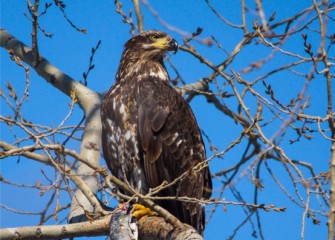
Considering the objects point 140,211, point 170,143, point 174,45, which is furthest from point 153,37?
point 140,211

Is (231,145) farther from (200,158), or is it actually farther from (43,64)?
(43,64)

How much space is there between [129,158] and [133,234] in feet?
2.95

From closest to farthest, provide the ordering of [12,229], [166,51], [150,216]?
1. [12,229]
2. [150,216]
3. [166,51]

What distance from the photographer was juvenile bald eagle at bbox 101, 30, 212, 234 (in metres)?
6.15

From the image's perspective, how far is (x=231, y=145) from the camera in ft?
14.6

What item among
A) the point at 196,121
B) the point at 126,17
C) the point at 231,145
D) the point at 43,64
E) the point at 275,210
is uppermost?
the point at 126,17

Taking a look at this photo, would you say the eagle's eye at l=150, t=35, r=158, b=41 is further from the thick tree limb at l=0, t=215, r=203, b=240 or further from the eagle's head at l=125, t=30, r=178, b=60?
the thick tree limb at l=0, t=215, r=203, b=240

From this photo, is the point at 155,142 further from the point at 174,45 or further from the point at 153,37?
the point at 153,37

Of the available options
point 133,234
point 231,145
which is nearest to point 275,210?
point 231,145

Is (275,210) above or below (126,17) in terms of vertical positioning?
below

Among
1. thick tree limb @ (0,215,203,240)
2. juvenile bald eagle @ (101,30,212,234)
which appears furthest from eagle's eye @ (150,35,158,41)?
thick tree limb @ (0,215,203,240)

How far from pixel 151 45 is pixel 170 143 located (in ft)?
4.64

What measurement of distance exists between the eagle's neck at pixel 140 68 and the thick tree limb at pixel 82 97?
400 millimetres

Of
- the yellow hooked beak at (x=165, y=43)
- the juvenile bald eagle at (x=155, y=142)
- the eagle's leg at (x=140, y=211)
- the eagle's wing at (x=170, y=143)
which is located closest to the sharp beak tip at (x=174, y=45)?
the yellow hooked beak at (x=165, y=43)
